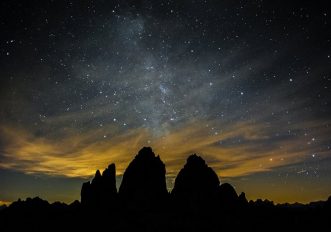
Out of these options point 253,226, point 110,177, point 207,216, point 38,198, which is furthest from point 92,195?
point 253,226

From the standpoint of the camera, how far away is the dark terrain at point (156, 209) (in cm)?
5900

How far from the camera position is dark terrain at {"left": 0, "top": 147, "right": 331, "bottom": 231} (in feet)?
194

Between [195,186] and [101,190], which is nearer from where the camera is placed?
[195,186]

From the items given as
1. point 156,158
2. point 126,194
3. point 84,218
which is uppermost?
point 156,158

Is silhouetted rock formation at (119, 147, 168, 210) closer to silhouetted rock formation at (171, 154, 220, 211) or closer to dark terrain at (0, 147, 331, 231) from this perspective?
dark terrain at (0, 147, 331, 231)

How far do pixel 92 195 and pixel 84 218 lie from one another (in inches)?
379

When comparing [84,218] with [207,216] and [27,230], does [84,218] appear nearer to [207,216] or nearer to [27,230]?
[27,230]

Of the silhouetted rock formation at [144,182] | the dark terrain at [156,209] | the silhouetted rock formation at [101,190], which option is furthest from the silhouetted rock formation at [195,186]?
the silhouetted rock formation at [101,190]

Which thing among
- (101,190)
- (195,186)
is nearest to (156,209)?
(195,186)

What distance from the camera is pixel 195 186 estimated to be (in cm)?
7512

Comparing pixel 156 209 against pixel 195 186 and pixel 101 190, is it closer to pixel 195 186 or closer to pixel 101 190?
pixel 195 186

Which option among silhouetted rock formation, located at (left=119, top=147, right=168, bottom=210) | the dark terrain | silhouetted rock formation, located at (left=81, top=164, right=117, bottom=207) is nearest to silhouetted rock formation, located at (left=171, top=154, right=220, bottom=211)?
the dark terrain

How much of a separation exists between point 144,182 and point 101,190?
11.2 m

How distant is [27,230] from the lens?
195 feet
